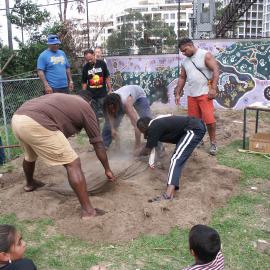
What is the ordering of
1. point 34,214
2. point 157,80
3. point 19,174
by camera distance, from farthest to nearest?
point 157,80
point 19,174
point 34,214

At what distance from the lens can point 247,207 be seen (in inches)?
174

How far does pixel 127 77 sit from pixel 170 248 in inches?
352

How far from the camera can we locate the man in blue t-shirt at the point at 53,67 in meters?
7.21

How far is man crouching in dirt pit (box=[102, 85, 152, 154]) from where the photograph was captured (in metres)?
5.39

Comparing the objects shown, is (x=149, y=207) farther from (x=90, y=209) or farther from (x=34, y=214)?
(x=34, y=214)

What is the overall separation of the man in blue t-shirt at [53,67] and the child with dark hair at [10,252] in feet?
16.5

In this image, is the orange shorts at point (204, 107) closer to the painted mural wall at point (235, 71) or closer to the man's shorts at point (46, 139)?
the man's shorts at point (46, 139)

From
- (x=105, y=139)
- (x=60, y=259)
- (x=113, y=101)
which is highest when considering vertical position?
(x=113, y=101)

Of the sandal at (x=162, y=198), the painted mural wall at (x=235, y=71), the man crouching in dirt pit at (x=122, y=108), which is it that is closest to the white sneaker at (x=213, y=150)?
the man crouching in dirt pit at (x=122, y=108)

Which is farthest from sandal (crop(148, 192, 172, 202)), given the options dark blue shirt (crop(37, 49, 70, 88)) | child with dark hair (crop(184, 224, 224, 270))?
dark blue shirt (crop(37, 49, 70, 88))

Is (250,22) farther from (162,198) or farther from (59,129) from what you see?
(59,129)

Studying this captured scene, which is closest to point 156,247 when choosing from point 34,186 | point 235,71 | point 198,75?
point 34,186

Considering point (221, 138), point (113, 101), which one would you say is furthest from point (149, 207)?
point (221, 138)

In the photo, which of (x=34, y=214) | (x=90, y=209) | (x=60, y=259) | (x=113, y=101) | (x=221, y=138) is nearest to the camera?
(x=60, y=259)
